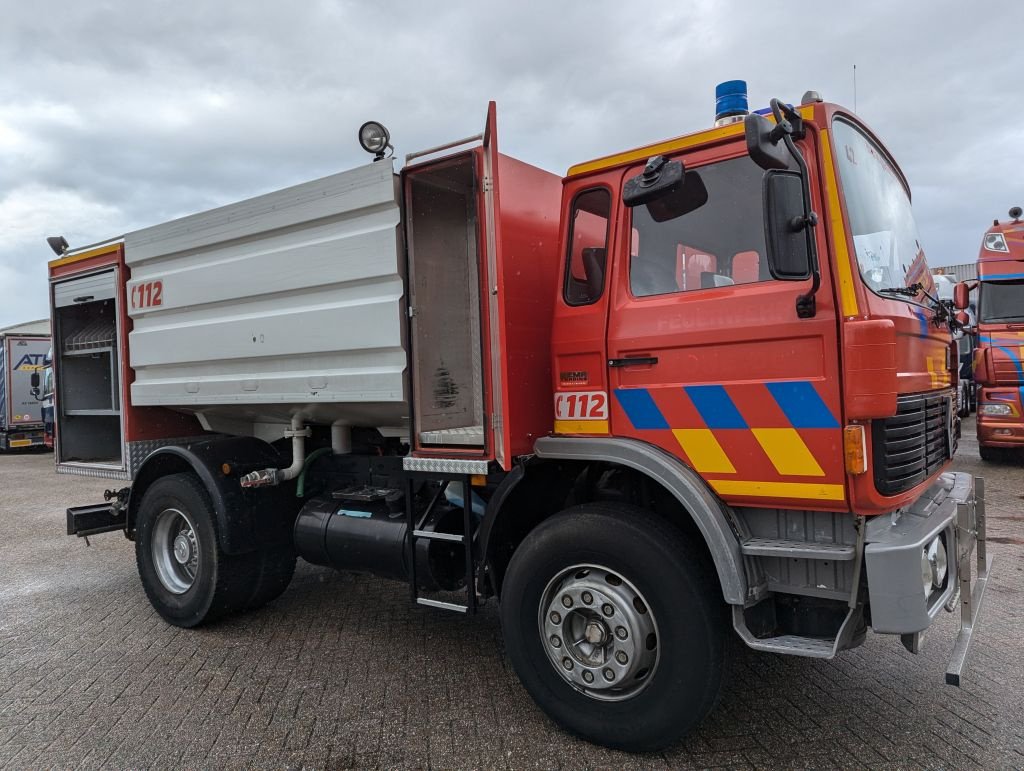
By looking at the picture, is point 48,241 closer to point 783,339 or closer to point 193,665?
point 193,665

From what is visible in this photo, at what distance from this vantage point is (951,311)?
146 inches

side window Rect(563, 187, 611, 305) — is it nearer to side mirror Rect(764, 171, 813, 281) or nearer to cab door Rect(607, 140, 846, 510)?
cab door Rect(607, 140, 846, 510)

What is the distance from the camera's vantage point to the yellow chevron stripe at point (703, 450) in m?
2.97

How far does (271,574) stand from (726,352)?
346cm

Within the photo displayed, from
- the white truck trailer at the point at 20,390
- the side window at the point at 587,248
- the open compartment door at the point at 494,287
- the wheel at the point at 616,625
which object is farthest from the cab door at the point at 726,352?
the white truck trailer at the point at 20,390

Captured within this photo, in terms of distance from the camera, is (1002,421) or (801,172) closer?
(801,172)

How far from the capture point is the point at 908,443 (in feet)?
9.41

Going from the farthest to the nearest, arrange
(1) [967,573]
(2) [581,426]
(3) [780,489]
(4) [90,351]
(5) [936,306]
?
(4) [90,351] < (5) [936,306] < (2) [581,426] < (1) [967,573] < (3) [780,489]

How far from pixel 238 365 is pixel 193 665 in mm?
1788

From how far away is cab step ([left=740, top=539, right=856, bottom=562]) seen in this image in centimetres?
270

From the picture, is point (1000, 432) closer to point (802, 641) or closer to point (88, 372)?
point (802, 641)

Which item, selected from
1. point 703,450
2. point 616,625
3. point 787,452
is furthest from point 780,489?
point 616,625

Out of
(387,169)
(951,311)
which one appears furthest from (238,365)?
(951,311)

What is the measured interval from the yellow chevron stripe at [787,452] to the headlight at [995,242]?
9180mm
